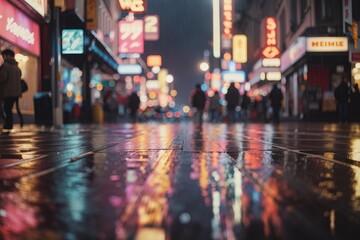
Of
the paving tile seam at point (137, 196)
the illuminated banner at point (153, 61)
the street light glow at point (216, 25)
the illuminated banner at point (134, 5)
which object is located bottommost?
the paving tile seam at point (137, 196)

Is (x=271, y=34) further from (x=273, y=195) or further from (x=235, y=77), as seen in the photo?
(x=273, y=195)

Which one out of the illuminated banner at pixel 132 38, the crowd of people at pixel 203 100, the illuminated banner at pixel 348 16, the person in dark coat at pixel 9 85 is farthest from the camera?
the illuminated banner at pixel 132 38

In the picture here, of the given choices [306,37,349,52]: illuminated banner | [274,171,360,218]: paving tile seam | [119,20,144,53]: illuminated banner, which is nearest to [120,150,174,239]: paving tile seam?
[274,171,360,218]: paving tile seam

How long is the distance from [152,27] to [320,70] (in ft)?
53.0

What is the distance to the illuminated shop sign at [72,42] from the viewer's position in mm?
21078

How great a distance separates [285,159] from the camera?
4512 millimetres

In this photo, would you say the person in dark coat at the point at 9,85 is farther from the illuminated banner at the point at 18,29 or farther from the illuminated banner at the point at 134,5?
the illuminated banner at the point at 134,5

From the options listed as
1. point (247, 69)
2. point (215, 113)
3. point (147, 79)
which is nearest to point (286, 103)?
point (215, 113)

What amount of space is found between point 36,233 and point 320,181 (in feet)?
6.10

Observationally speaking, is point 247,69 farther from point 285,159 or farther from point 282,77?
point 285,159

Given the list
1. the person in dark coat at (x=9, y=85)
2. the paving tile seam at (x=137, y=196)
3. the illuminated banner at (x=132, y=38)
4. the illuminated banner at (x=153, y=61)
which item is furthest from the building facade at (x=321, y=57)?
the illuminated banner at (x=153, y=61)

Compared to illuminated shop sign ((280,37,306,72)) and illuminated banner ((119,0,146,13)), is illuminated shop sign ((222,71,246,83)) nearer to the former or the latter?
illuminated shop sign ((280,37,306,72))

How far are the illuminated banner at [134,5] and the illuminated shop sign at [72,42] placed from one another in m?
8.15

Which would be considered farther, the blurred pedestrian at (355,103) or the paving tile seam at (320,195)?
the blurred pedestrian at (355,103)
